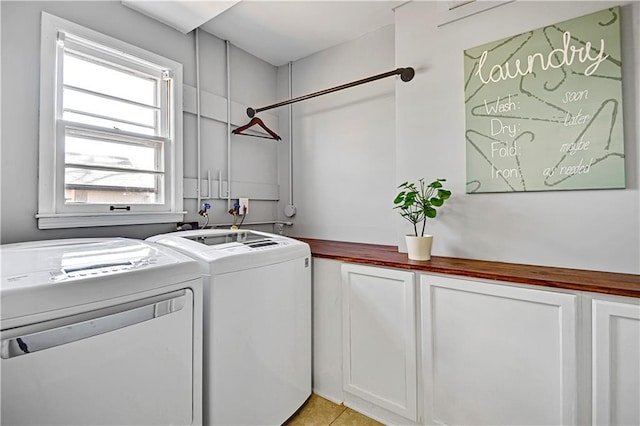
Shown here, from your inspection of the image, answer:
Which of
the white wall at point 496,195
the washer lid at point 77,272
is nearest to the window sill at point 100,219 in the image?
the washer lid at point 77,272

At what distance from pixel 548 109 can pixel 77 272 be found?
2121 mm

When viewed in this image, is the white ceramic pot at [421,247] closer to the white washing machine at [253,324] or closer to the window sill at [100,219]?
the white washing machine at [253,324]

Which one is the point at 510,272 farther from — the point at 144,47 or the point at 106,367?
the point at 144,47

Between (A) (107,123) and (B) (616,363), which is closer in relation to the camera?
(B) (616,363)

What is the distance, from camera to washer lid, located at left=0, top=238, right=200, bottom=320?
0.83 metres

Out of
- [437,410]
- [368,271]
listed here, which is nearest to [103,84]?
[368,271]

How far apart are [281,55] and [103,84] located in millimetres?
1469

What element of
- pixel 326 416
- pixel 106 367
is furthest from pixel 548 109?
pixel 106 367

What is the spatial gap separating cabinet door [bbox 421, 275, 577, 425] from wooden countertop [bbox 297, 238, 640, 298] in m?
0.05

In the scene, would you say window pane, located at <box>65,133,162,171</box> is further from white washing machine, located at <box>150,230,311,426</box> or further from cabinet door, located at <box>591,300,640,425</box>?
cabinet door, located at <box>591,300,640,425</box>

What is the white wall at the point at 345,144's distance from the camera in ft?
7.52

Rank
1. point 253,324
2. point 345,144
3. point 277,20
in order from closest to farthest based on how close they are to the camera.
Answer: point 253,324, point 277,20, point 345,144

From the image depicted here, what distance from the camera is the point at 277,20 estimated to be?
2164 millimetres

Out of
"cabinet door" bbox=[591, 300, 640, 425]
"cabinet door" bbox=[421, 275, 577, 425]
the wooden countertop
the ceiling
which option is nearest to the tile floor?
"cabinet door" bbox=[421, 275, 577, 425]
